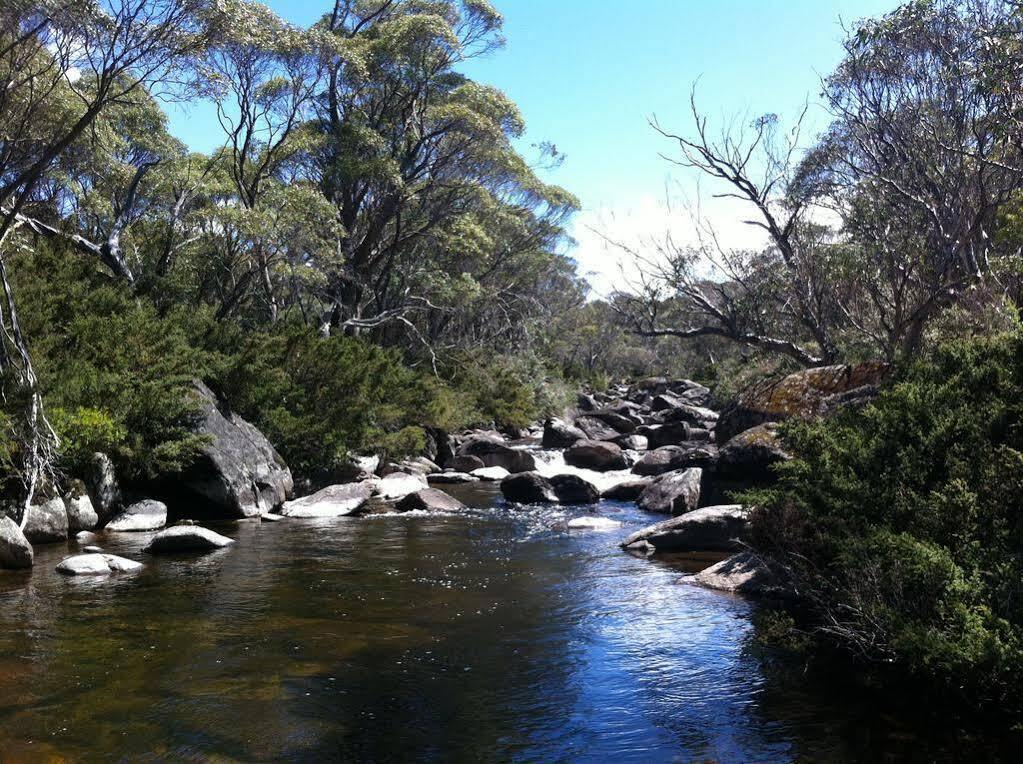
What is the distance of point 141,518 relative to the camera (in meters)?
12.3

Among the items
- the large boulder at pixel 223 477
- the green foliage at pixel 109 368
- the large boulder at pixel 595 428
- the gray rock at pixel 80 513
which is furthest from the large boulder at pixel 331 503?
the large boulder at pixel 595 428

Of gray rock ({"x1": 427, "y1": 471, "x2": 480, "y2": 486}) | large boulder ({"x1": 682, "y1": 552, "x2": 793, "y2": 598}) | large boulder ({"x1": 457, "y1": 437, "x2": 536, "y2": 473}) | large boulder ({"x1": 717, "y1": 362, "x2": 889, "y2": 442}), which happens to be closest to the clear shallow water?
large boulder ({"x1": 682, "y1": 552, "x2": 793, "y2": 598})

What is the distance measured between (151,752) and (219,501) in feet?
29.9

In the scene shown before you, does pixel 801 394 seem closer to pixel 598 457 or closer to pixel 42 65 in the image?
pixel 598 457

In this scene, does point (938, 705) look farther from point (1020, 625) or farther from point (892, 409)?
point (892, 409)

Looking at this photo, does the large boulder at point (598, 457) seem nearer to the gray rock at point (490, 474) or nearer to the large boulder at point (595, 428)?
the gray rock at point (490, 474)

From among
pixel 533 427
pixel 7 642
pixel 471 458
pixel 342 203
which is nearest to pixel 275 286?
pixel 342 203

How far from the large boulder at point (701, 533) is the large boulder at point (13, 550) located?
23.7 ft

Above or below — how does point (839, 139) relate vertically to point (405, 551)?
above

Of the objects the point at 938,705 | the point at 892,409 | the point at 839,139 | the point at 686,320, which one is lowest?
the point at 938,705

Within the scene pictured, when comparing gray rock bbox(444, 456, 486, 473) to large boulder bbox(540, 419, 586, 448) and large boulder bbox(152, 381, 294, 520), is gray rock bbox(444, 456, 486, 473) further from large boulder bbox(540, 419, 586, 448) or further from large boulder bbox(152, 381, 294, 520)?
large boulder bbox(152, 381, 294, 520)

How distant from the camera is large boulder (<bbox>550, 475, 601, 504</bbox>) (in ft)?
53.8

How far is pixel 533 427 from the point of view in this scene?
3375 centimetres

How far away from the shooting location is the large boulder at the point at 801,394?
12.1 m
